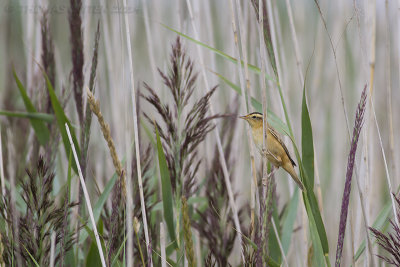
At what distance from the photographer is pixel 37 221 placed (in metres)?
1.07

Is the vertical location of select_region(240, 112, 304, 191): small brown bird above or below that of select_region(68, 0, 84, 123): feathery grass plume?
below

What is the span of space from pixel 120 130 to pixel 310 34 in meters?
1.81

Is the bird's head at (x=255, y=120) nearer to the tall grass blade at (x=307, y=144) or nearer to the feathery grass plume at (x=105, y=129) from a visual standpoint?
the tall grass blade at (x=307, y=144)

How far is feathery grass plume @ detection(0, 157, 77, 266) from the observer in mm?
1043

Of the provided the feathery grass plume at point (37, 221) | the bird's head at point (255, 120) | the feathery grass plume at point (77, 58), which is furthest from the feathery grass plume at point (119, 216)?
the bird's head at point (255, 120)

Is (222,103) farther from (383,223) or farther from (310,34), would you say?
(383,223)

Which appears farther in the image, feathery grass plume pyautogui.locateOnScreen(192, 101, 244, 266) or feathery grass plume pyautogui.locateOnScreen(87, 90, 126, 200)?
feathery grass plume pyautogui.locateOnScreen(192, 101, 244, 266)

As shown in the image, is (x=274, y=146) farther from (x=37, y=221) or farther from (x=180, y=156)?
(x=37, y=221)

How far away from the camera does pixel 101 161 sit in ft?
7.34

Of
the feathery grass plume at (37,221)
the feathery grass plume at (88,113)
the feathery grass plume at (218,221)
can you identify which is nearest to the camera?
the feathery grass plume at (37,221)

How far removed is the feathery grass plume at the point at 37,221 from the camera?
3.42ft

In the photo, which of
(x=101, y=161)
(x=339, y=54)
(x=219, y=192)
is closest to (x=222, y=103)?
(x=339, y=54)

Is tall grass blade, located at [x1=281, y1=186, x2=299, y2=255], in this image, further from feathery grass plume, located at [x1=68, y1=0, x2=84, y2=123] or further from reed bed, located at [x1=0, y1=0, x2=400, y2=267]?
feathery grass plume, located at [x1=68, y1=0, x2=84, y2=123]

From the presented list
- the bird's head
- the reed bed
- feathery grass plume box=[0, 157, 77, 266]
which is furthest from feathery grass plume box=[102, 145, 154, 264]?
the bird's head
